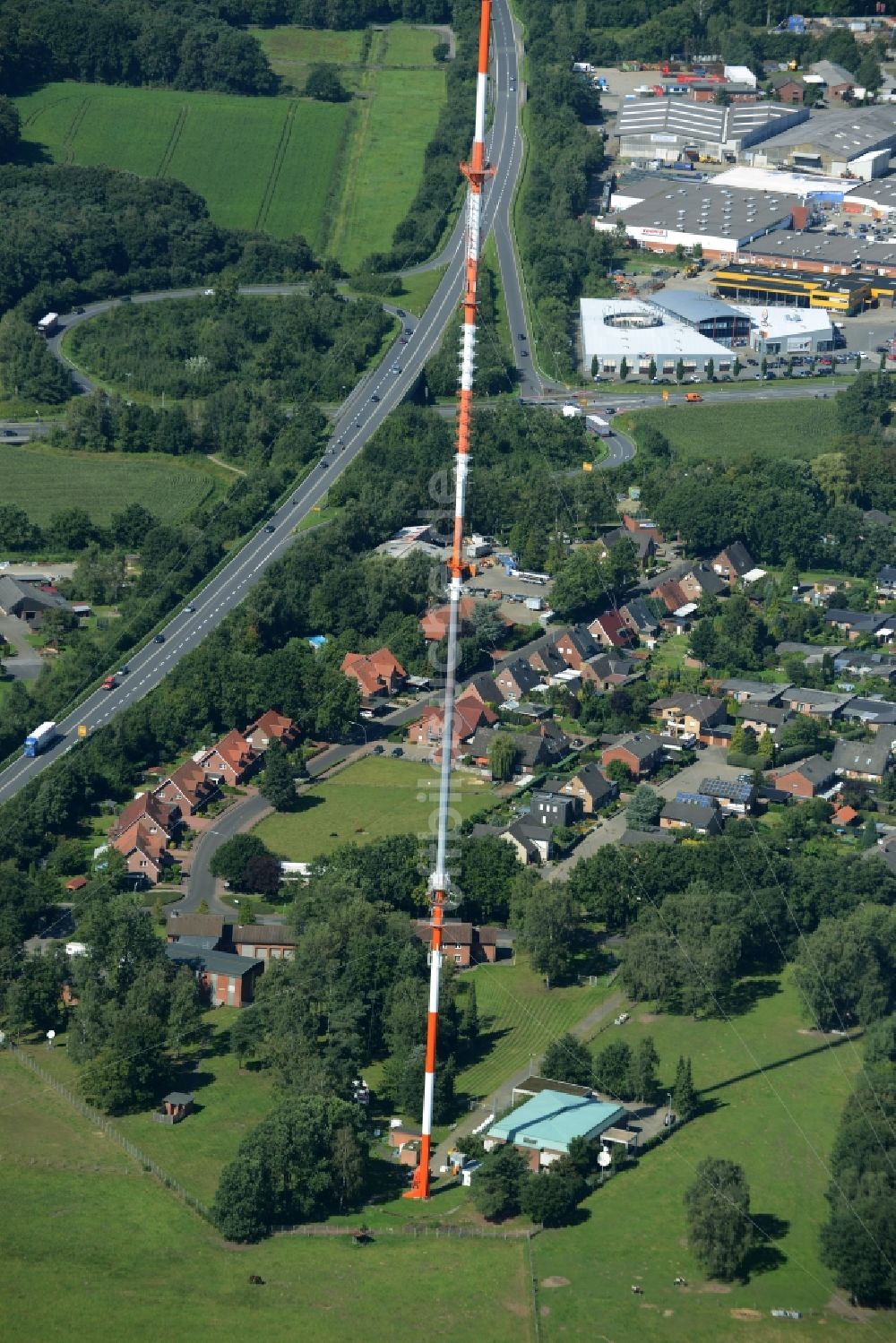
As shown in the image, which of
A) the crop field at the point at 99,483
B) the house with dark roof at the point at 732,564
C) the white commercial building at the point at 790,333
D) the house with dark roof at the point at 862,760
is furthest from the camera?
the white commercial building at the point at 790,333

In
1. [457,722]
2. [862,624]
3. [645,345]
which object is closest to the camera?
[457,722]

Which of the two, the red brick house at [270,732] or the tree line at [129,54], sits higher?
the tree line at [129,54]

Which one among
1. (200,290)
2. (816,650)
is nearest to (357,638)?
(816,650)

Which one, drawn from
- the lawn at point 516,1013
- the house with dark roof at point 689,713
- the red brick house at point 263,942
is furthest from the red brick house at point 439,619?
the lawn at point 516,1013

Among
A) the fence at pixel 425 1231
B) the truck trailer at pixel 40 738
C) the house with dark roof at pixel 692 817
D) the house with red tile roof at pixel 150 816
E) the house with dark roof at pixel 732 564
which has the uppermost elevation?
the fence at pixel 425 1231

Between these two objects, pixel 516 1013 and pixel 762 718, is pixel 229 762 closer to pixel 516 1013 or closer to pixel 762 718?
pixel 516 1013

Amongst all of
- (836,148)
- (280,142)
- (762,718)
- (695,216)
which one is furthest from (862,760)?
(280,142)

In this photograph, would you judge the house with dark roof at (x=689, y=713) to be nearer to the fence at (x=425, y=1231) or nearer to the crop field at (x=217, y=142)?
the fence at (x=425, y=1231)

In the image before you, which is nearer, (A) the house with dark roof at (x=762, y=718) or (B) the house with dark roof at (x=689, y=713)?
(B) the house with dark roof at (x=689, y=713)
